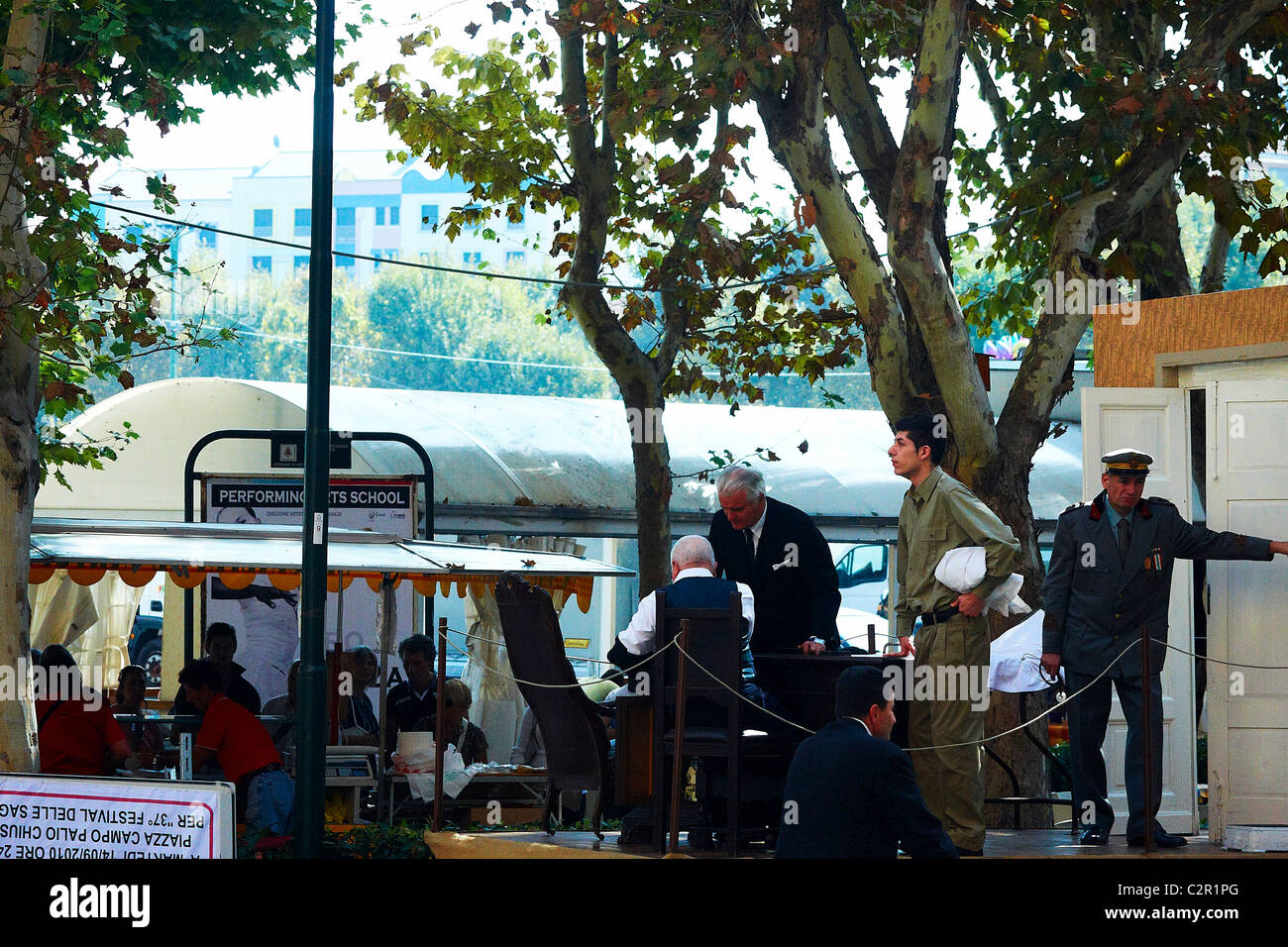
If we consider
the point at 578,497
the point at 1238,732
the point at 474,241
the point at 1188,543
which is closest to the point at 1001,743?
the point at 1238,732

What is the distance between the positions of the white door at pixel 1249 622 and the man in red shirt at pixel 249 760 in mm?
5490

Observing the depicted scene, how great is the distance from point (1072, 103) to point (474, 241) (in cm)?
9905

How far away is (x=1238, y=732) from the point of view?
9891 millimetres

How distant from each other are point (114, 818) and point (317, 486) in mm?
3120

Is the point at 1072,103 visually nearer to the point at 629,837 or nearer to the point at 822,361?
the point at 822,361

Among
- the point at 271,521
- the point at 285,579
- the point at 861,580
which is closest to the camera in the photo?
the point at 285,579

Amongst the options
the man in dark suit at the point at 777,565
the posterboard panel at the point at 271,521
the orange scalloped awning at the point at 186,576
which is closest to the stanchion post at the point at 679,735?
the man in dark suit at the point at 777,565

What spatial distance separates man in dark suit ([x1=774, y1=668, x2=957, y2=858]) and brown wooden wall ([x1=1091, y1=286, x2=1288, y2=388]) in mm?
4934

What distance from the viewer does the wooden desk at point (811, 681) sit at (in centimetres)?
895

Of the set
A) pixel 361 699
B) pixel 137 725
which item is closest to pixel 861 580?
pixel 361 699

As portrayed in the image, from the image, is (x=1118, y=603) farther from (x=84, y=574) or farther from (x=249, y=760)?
(x=84, y=574)

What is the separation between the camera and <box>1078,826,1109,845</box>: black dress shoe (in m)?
9.23

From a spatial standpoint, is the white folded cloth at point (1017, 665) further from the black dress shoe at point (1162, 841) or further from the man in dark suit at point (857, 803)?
the man in dark suit at point (857, 803)

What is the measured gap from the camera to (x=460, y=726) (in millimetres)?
13664
